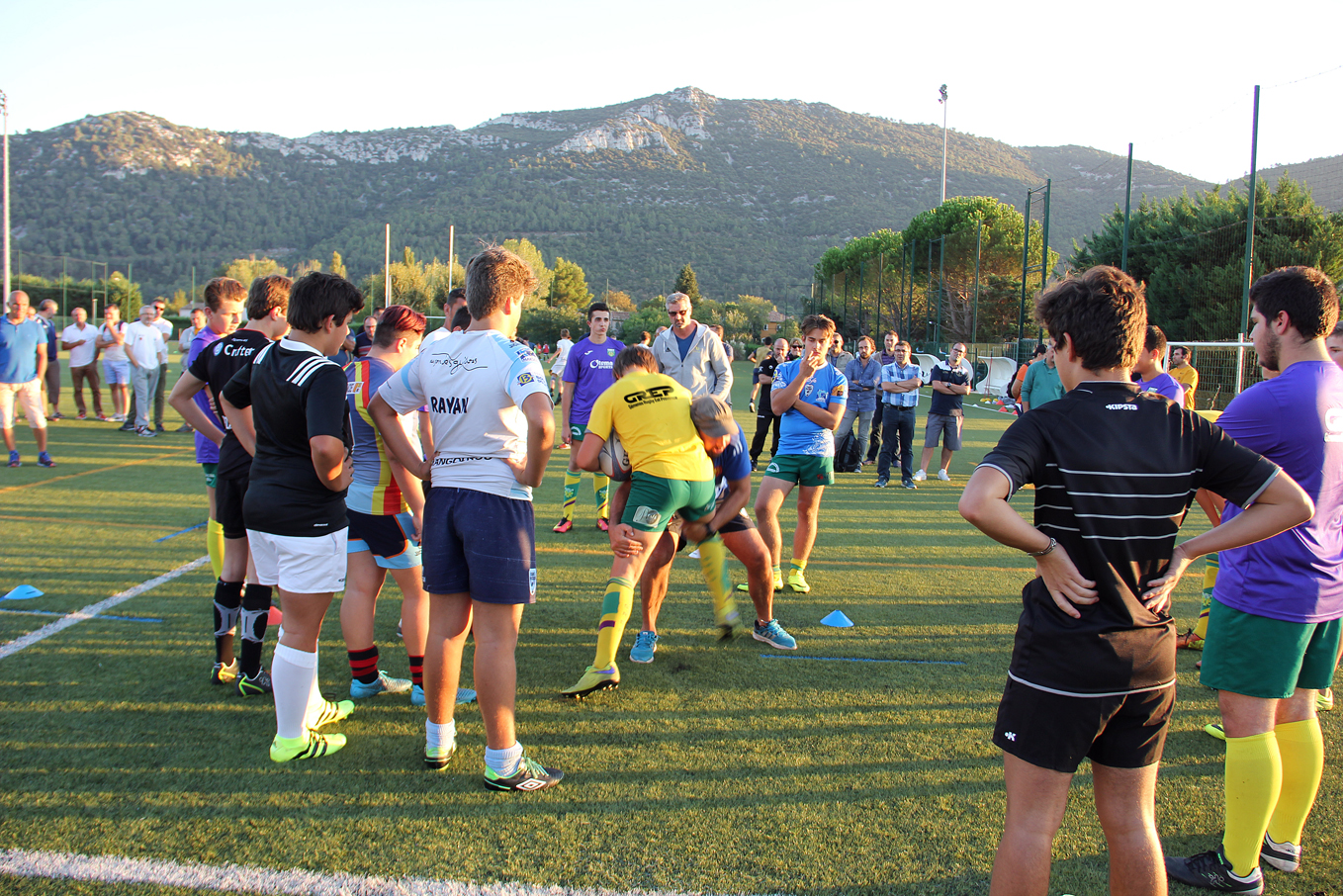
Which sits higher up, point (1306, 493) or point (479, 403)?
point (479, 403)

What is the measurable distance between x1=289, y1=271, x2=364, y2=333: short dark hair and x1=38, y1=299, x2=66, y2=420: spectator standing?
31.4 ft

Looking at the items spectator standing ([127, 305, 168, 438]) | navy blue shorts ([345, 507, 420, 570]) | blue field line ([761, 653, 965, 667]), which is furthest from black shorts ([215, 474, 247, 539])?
spectator standing ([127, 305, 168, 438])

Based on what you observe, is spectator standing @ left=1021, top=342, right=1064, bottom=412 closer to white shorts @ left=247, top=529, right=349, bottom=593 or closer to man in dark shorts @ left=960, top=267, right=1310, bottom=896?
man in dark shorts @ left=960, top=267, right=1310, bottom=896

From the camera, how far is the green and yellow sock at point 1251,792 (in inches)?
95.0

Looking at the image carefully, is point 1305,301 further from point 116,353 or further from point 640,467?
point 116,353

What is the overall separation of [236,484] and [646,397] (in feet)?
6.81

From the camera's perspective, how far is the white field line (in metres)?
2.37

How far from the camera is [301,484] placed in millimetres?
3049

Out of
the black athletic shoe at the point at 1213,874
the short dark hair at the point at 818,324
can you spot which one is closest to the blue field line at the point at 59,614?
the short dark hair at the point at 818,324

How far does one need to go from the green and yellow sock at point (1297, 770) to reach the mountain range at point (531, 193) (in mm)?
82003

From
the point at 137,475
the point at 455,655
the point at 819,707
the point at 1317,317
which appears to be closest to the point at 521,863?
the point at 455,655

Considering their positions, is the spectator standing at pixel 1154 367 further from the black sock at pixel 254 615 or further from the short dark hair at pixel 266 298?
the black sock at pixel 254 615

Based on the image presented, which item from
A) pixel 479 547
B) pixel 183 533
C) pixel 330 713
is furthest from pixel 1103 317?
pixel 183 533

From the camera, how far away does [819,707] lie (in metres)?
3.73
